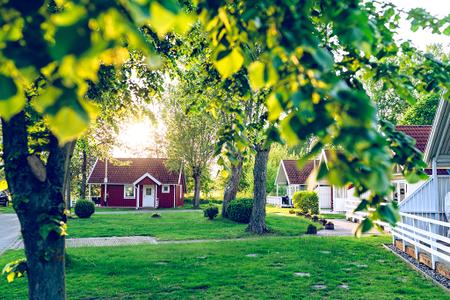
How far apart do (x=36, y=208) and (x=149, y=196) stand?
41.4 m

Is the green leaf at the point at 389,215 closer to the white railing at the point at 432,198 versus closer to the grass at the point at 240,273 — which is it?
the grass at the point at 240,273

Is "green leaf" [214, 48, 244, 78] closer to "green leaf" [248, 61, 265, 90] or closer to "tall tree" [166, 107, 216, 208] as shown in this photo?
"green leaf" [248, 61, 265, 90]

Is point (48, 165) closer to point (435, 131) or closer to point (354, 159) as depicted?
point (354, 159)

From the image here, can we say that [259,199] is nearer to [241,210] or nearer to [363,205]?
[241,210]

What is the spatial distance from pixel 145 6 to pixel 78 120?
0.34 m

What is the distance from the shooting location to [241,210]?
22719 mm

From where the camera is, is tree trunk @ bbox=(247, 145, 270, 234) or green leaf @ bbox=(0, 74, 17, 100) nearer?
green leaf @ bbox=(0, 74, 17, 100)

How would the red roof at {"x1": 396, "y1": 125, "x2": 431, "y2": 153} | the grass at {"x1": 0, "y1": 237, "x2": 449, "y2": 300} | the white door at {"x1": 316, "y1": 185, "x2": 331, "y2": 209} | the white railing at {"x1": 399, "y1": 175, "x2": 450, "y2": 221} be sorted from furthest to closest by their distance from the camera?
the white door at {"x1": 316, "y1": 185, "x2": 331, "y2": 209}
the red roof at {"x1": 396, "y1": 125, "x2": 431, "y2": 153}
the white railing at {"x1": 399, "y1": 175, "x2": 450, "y2": 221}
the grass at {"x1": 0, "y1": 237, "x2": 449, "y2": 300}

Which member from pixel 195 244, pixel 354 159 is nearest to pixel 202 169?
pixel 195 244

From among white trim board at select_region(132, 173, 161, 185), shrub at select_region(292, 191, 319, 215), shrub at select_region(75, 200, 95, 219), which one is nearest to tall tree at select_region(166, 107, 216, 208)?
white trim board at select_region(132, 173, 161, 185)

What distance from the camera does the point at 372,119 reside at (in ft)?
4.16

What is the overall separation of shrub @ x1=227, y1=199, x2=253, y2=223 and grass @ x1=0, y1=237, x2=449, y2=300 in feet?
26.3

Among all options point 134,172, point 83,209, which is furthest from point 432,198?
point 134,172

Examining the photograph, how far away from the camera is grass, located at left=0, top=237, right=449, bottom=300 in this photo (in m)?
8.09
